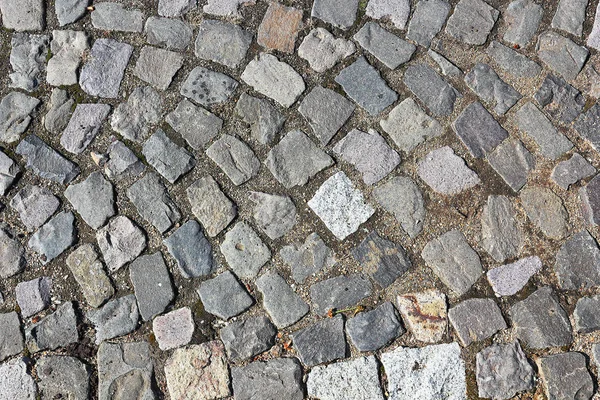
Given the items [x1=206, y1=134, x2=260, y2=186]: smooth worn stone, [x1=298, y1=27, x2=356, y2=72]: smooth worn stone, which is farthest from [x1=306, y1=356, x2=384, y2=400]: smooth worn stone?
[x1=298, y1=27, x2=356, y2=72]: smooth worn stone

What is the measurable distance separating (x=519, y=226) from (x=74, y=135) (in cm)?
236

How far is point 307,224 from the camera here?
3289 millimetres

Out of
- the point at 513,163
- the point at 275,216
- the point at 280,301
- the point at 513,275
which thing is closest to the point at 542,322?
the point at 513,275

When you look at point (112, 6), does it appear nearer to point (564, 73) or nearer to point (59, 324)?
point (59, 324)

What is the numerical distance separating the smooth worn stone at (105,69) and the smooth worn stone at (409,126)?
1.42 meters

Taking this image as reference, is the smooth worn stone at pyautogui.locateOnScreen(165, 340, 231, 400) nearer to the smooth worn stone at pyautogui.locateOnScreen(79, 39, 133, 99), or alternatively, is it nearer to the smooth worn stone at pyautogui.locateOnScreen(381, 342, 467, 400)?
the smooth worn stone at pyautogui.locateOnScreen(381, 342, 467, 400)

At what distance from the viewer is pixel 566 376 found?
310 cm

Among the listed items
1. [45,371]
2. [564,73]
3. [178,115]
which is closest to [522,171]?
[564,73]

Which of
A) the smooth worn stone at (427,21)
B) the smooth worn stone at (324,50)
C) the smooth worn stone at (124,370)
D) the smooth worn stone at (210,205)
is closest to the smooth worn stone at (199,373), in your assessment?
the smooth worn stone at (124,370)

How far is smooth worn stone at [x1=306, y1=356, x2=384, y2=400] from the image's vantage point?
316 cm

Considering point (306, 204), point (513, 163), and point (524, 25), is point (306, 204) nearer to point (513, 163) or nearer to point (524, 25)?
→ point (513, 163)

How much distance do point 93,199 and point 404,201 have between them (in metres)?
1.61

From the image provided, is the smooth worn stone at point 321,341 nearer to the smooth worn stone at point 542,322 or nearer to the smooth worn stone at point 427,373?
the smooth worn stone at point 427,373

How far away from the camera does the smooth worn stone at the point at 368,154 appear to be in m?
3.30
